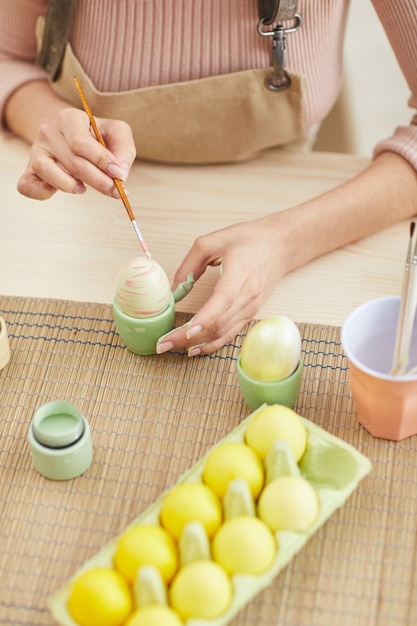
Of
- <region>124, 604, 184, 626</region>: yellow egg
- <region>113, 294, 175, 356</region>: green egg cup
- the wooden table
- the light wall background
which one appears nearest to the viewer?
<region>124, 604, 184, 626</region>: yellow egg

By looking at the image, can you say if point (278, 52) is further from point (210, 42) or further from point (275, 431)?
point (275, 431)

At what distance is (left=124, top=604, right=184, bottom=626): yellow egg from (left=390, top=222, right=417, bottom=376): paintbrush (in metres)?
0.29

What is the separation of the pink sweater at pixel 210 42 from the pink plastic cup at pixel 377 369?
1.08ft

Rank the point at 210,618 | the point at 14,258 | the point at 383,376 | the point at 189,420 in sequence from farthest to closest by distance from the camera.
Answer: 1. the point at 14,258
2. the point at 189,420
3. the point at 383,376
4. the point at 210,618

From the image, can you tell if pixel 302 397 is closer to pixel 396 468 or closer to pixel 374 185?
pixel 396 468

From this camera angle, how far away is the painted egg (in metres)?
0.81

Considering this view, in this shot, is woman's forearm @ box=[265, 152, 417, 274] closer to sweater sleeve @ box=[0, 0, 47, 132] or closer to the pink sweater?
the pink sweater

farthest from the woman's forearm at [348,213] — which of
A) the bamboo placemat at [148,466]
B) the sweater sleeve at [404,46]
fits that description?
the bamboo placemat at [148,466]

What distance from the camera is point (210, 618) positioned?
0.60 m

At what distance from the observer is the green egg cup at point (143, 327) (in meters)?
0.84

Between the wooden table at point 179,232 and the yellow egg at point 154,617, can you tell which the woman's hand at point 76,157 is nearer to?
the wooden table at point 179,232

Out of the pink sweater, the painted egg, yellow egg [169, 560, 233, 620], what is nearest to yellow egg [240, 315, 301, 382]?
the painted egg

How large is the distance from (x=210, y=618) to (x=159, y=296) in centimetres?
33

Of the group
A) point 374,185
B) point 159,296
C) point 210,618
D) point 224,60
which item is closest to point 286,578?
point 210,618
